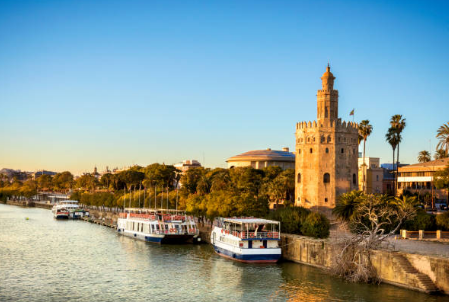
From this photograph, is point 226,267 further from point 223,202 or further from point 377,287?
point 223,202

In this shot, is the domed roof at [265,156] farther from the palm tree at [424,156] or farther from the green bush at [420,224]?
the green bush at [420,224]

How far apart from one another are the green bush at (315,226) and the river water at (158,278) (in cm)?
557

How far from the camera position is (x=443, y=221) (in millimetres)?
52594

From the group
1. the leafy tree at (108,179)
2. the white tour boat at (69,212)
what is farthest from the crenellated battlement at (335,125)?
the leafy tree at (108,179)

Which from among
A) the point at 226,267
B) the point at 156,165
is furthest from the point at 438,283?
the point at 156,165

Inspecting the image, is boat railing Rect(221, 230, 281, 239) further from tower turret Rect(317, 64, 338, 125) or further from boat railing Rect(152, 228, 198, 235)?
tower turret Rect(317, 64, 338, 125)

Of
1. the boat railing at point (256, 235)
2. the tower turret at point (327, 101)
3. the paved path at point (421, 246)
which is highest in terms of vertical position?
the tower turret at point (327, 101)

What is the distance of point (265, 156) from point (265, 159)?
1.31m

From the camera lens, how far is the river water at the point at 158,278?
3416cm

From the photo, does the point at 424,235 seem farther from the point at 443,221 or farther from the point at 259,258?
the point at 259,258

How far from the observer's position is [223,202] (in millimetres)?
63781

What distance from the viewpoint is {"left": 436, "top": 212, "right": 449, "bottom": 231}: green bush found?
5241 centimetres

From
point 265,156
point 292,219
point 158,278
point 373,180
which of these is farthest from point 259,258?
point 265,156

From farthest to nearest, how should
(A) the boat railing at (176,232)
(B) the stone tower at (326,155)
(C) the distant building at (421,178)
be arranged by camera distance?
(C) the distant building at (421,178), (B) the stone tower at (326,155), (A) the boat railing at (176,232)
